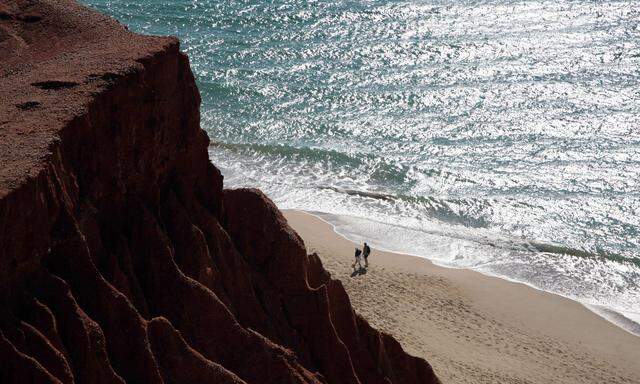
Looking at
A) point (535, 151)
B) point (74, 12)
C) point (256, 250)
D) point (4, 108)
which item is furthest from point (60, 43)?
point (535, 151)

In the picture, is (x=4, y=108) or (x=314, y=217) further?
(x=314, y=217)

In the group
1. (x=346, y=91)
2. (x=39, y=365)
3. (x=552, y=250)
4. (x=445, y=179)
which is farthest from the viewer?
(x=346, y=91)

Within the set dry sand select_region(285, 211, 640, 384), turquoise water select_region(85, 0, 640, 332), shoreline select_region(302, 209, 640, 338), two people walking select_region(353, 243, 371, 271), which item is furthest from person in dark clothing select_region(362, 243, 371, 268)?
turquoise water select_region(85, 0, 640, 332)

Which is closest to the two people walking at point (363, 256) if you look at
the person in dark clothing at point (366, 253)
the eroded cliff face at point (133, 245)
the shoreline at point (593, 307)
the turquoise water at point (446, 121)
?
the person in dark clothing at point (366, 253)

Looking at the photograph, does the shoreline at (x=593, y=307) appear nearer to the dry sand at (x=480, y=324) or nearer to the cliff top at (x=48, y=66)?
the dry sand at (x=480, y=324)

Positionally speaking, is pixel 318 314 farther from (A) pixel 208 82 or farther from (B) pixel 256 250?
(A) pixel 208 82

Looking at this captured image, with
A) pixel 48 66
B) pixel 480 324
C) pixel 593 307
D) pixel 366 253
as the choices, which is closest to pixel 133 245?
pixel 48 66
